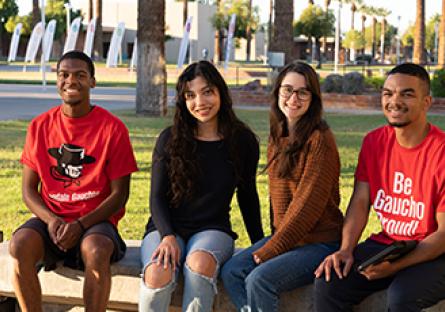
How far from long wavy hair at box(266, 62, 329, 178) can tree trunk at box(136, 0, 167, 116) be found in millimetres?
11650

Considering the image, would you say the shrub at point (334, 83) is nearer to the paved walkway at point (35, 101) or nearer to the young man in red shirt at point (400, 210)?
the paved walkway at point (35, 101)

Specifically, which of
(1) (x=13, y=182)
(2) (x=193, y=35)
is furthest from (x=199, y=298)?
(2) (x=193, y=35)

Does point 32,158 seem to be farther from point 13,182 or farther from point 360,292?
point 13,182

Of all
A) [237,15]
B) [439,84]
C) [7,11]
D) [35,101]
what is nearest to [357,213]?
[439,84]

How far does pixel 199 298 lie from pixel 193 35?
7036 cm

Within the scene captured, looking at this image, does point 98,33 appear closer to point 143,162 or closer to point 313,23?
point 313,23

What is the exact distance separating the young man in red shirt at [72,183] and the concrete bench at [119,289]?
0.11 metres

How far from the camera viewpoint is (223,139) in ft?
13.4

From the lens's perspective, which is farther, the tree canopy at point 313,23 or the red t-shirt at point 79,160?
the tree canopy at point 313,23

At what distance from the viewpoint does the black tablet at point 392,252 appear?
10.9 ft

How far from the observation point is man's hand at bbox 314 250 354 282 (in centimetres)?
348

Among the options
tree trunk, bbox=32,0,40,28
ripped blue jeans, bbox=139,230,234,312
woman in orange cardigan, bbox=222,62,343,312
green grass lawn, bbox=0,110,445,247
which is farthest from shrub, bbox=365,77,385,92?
tree trunk, bbox=32,0,40,28

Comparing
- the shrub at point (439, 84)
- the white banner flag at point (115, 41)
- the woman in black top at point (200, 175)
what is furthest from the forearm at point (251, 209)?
the white banner flag at point (115, 41)

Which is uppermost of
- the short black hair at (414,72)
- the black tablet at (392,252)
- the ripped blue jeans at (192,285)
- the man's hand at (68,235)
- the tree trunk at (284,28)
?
the tree trunk at (284,28)
